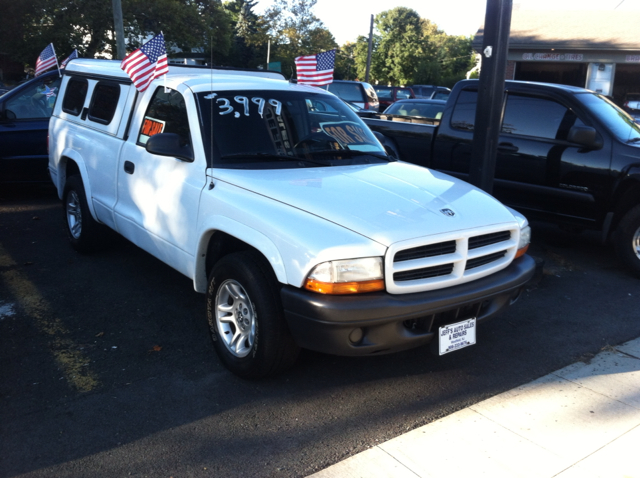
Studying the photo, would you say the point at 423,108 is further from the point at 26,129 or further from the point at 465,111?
the point at 26,129

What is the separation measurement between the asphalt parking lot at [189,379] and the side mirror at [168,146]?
132cm

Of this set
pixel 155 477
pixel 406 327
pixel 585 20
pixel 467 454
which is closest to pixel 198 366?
pixel 155 477

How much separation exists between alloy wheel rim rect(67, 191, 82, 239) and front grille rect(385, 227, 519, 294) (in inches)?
158

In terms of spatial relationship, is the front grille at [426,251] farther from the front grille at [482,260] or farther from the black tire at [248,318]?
the black tire at [248,318]

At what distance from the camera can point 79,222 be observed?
6.21 m

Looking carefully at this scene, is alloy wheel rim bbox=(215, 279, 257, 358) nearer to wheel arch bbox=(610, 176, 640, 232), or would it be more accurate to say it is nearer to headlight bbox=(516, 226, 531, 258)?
headlight bbox=(516, 226, 531, 258)

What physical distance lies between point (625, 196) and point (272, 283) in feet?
14.0

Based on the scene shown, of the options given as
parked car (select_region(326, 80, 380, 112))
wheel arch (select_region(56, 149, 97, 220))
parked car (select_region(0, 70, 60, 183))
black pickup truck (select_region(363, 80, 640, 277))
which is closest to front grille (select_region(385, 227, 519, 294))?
black pickup truck (select_region(363, 80, 640, 277))

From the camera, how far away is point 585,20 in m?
26.8

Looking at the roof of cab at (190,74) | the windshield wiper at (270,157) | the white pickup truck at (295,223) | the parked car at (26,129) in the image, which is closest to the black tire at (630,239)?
the white pickup truck at (295,223)

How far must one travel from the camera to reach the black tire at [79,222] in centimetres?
593

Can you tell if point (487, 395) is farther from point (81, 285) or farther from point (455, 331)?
point (81, 285)

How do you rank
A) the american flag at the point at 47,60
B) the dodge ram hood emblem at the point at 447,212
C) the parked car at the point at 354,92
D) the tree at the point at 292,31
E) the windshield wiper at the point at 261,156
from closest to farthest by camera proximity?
the dodge ram hood emblem at the point at 447,212 < the windshield wiper at the point at 261,156 < the american flag at the point at 47,60 < the parked car at the point at 354,92 < the tree at the point at 292,31

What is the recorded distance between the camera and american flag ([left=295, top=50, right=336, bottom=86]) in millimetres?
8477
